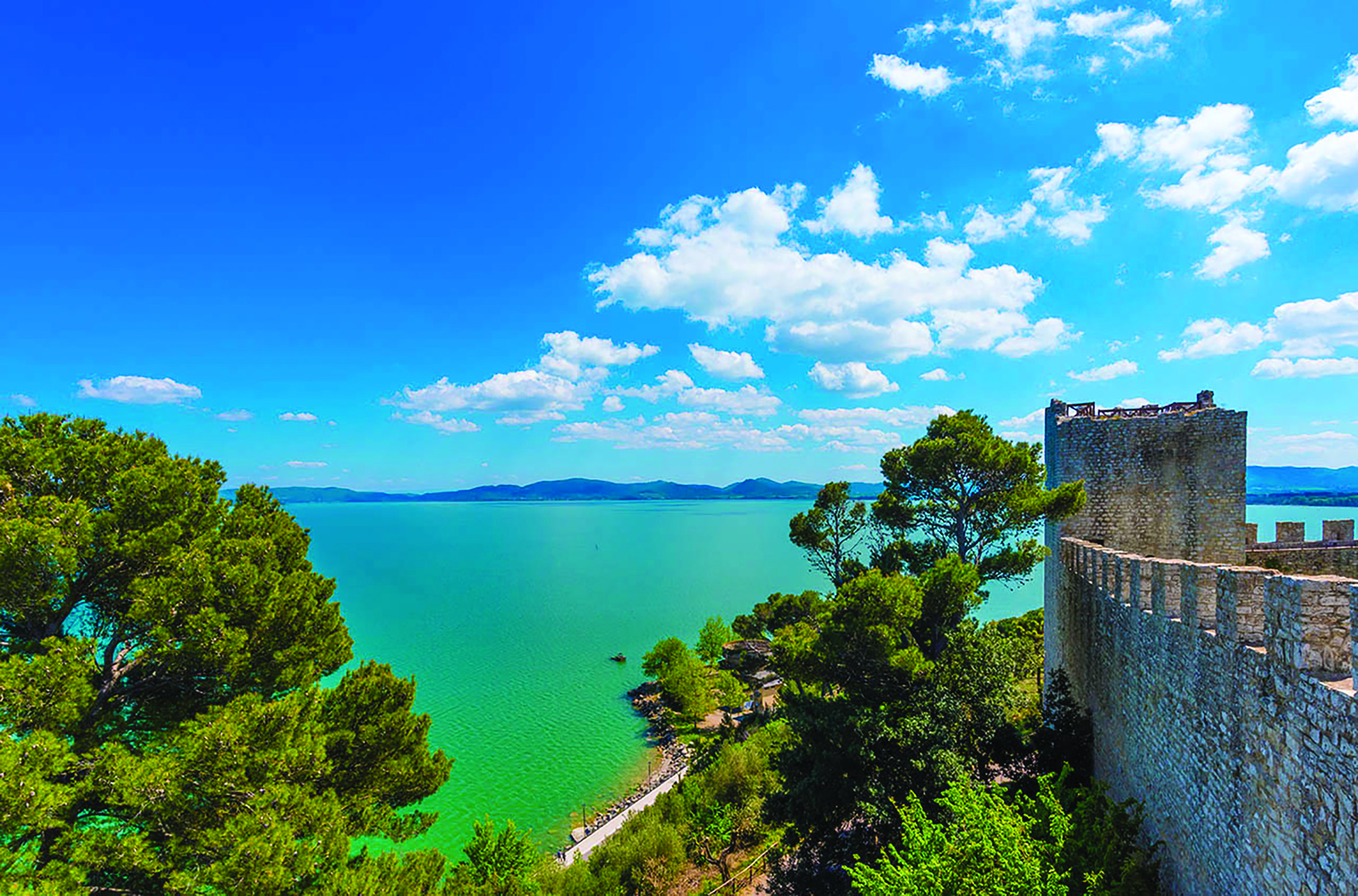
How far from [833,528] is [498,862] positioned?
10.1 metres

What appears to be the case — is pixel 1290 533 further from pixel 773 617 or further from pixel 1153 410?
pixel 773 617

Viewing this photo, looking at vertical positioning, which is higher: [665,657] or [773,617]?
[773,617]

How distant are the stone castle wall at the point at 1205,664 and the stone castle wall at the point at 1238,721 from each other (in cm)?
1

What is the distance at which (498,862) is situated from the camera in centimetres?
1222

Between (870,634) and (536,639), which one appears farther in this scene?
(536,639)

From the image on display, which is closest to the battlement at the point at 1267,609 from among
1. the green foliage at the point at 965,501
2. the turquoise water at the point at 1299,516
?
the green foliage at the point at 965,501

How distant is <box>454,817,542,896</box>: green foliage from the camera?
11000mm

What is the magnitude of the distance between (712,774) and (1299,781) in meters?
16.4

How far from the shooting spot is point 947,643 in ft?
36.3

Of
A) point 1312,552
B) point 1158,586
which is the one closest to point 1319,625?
point 1158,586

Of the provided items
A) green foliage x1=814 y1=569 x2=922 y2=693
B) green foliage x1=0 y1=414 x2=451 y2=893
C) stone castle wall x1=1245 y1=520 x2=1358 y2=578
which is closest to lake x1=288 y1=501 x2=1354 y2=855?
green foliage x1=0 y1=414 x2=451 y2=893

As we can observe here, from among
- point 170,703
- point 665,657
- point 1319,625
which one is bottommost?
point 665,657

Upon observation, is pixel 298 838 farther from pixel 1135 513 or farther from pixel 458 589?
pixel 458 589

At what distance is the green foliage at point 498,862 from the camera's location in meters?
11.0
